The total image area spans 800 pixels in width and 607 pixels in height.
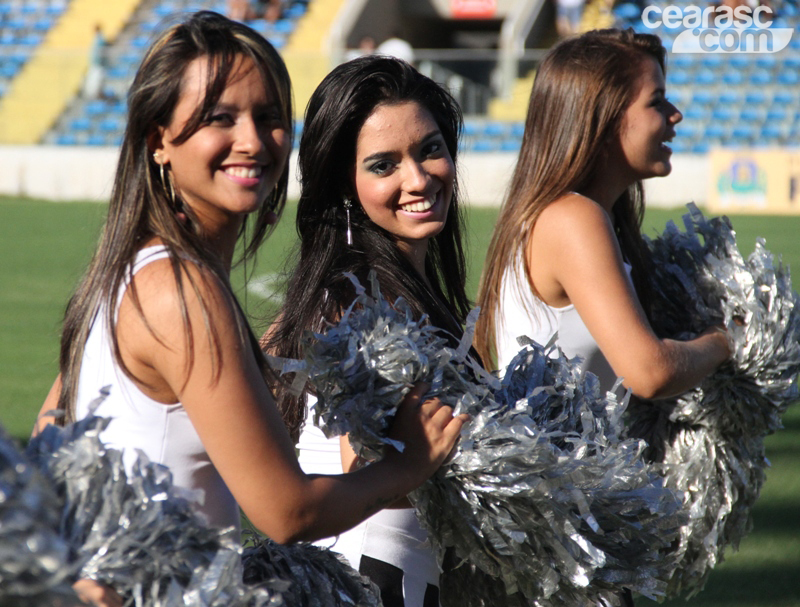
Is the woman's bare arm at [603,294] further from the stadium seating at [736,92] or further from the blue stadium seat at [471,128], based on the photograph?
the stadium seating at [736,92]

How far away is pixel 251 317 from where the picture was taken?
2504 millimetres

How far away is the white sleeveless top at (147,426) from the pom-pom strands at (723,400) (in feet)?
4.99

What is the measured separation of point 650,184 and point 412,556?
49.9 ft

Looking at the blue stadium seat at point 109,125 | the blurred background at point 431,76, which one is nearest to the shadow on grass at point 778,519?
the blurred background at point 431,76

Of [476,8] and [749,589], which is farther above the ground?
[476,8]

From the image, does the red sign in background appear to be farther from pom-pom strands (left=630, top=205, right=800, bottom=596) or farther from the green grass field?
pom-pom strands (left=630, top=205, right=800, bottom=596)

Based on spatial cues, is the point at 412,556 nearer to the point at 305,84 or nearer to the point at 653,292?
the point at 653,292

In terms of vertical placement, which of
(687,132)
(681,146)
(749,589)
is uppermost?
(687,132)

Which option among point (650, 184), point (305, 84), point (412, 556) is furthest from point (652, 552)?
point (305, 84)

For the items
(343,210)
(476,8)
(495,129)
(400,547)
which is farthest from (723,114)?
(400,547)

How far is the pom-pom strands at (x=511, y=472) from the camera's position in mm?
1656

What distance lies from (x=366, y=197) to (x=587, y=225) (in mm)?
525

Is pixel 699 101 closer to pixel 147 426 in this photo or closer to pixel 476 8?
pixel 476 8

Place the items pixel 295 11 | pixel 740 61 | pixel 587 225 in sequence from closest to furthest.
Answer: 1. pixel 587 225
2. pixel 740 61
3. pixel 295 11
